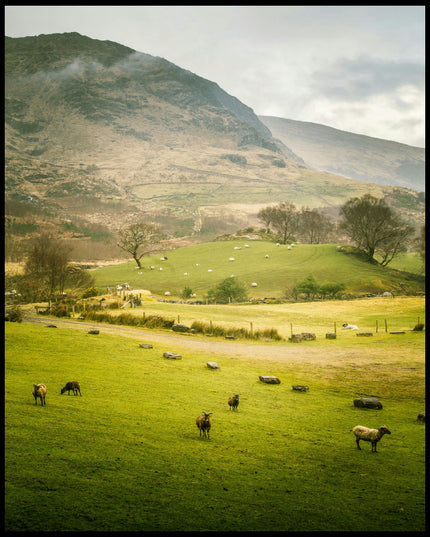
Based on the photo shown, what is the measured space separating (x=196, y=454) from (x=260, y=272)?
83025 mm

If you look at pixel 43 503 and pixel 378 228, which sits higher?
pixel 378 228

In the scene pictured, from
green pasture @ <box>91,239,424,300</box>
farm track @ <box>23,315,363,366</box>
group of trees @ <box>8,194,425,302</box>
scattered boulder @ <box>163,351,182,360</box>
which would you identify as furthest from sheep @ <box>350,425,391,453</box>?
green pasture @ <box>91,239,424,300</box>

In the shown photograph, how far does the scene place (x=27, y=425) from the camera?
32.6 feet

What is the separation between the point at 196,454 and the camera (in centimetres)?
991

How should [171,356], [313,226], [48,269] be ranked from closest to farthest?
[171,356] → [48,269] → [313,226]

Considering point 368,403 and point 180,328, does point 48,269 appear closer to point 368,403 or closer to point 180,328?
point 180,328

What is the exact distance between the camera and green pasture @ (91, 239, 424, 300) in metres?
82.9

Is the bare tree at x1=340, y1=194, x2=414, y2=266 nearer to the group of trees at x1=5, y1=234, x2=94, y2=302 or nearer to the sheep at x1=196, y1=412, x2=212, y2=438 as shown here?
the group of trees at x1=5, y1=234, x2=94, y2=302

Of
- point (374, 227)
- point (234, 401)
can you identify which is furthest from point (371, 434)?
point (374, 227)

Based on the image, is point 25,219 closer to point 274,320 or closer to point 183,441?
point 274,320

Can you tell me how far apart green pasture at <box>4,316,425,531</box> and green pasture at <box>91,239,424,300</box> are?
58.7m

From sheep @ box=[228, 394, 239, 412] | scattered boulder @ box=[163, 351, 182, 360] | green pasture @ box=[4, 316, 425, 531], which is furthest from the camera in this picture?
scattered boulder @ box=[163, 351, 182, 360]

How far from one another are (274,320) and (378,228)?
202 feet

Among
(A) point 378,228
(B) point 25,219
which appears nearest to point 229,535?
(A) point 378,228
